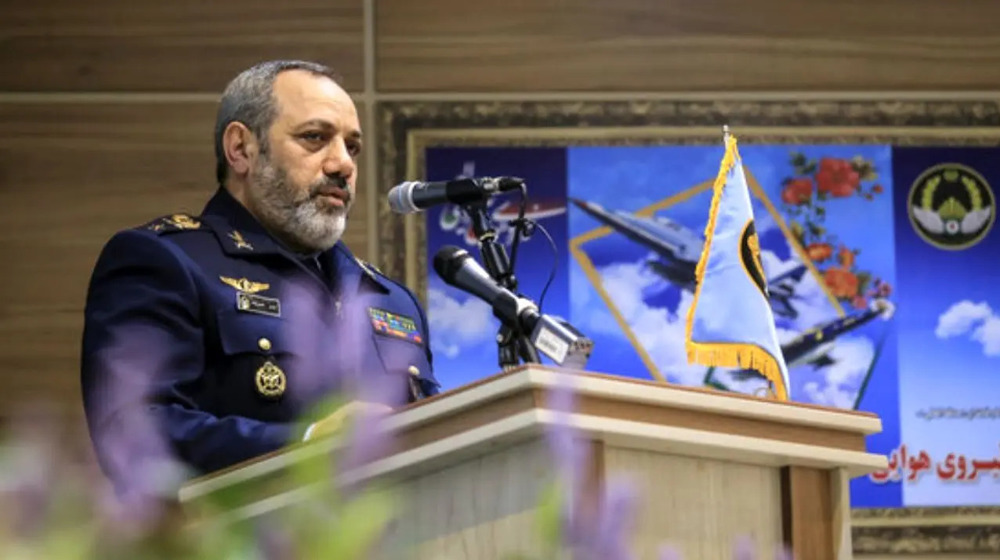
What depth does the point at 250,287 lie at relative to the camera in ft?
6.99

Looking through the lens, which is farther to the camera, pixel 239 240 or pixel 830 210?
pixel 830 210

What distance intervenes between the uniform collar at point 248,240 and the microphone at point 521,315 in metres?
0.58

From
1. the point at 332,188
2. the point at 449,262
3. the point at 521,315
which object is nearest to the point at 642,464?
the point at 521,315

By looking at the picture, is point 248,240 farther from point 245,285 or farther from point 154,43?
point 154,43

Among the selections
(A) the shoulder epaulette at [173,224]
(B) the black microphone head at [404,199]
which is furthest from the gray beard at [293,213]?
(B) the black microphone head at [404,199]

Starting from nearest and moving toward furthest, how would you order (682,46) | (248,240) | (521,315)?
1. (521,315)
2. (248,240)
3. (682,46)

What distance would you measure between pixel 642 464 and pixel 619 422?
0.07 metres

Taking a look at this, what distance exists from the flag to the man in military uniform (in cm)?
45

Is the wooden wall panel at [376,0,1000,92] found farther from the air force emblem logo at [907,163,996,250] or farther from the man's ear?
the man's ear

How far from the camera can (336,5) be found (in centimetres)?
418

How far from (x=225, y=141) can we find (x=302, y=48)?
6.13 feet

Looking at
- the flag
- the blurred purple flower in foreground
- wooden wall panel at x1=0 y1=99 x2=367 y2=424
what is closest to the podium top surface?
the blurred purple flower in foreground

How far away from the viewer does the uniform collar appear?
7.23 feet

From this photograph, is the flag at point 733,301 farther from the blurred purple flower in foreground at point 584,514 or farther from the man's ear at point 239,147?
the blurred purple flower in foreground at point 584,514
